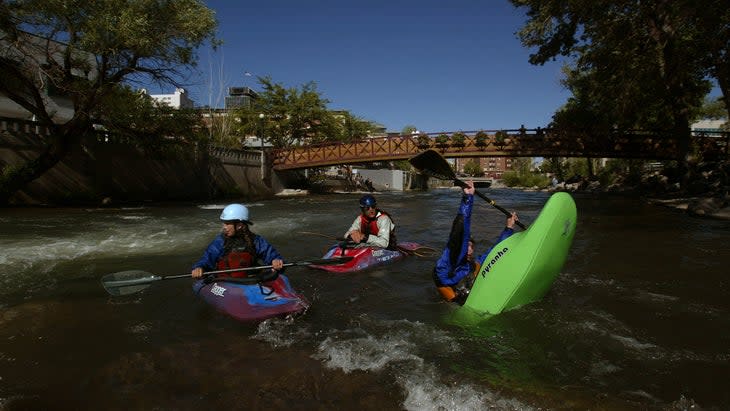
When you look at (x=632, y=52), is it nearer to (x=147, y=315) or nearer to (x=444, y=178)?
(x=444, y=178)

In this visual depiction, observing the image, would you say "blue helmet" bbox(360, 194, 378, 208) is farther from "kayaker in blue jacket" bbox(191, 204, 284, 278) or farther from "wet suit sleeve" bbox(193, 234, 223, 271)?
"wet suit sleeve" bbox(193, 234, 223, 271)

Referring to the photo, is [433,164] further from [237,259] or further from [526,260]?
[237,259]

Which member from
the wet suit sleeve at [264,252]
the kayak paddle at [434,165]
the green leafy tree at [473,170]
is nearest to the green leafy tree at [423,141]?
the kayak paddle at [434,165]

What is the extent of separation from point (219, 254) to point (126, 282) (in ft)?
3.74

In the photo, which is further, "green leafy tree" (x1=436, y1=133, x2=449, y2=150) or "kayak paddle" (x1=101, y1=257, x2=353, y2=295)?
"green leafy tree" (x1=436, y1=133, x2=449, y2=150)

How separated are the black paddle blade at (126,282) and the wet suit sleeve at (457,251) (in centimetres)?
339

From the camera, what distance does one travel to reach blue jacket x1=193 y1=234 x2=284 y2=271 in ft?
17.6

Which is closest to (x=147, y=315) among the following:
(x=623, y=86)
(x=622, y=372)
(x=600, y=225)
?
(x=622, y=372)

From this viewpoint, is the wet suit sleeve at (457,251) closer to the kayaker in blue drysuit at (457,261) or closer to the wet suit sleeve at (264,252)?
the kayaker in blue drysuit at (457,261)

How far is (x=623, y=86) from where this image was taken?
18.6m

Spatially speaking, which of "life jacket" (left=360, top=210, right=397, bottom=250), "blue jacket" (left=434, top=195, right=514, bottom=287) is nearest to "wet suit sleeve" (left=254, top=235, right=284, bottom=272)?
"blue jacket" (left=434, top=195, right=514, bottom=287)

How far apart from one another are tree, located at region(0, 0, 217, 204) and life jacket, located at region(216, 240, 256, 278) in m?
9.99

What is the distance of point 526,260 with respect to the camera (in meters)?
4.56

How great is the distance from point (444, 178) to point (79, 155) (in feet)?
56.6
